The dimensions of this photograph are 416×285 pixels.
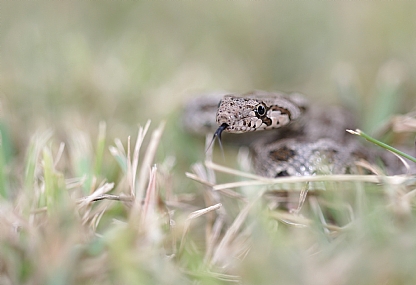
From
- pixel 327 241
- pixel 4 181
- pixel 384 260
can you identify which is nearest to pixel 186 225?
pixel 327 241

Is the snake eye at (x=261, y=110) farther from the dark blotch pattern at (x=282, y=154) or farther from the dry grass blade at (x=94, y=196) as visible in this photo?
the dry grass blade at (x=94, y=196)

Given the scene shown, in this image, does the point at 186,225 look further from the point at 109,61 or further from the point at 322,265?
the point at 109,61

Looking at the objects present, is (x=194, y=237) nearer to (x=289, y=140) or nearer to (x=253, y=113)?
(x=253, y=113)

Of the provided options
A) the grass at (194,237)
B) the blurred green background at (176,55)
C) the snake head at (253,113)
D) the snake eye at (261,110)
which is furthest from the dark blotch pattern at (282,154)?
the blurred green background at (176,55)

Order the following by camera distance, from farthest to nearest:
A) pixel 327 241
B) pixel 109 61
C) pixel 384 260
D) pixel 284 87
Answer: pixel 284 87 < pixel 109 61 < pixel 327 241 < pixel 384 260

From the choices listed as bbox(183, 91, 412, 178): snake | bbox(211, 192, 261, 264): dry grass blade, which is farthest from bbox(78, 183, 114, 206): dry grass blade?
bbox(183, 91, 412, 178): snake
